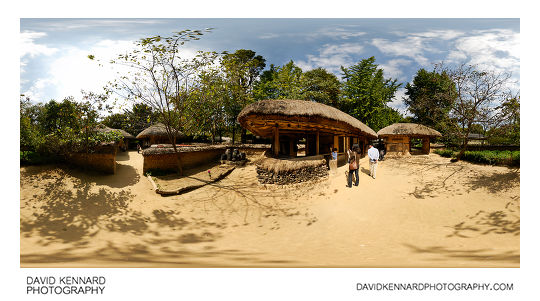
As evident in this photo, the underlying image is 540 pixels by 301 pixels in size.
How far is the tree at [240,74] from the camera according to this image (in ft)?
22.3

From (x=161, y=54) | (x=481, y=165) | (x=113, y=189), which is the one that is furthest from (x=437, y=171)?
(x=113, y=189)

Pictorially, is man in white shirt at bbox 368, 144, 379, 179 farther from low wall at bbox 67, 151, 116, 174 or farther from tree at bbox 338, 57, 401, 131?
tree at bbox 338, 57, 401, 131

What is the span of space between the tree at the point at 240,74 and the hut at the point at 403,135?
8960mm

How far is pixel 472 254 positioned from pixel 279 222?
3.08m

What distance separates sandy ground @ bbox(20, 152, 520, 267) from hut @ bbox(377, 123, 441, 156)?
18.2ft

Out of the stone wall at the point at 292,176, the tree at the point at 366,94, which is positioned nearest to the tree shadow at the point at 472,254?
the stone wall at the point at 292,176

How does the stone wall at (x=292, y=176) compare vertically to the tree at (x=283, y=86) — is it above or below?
below

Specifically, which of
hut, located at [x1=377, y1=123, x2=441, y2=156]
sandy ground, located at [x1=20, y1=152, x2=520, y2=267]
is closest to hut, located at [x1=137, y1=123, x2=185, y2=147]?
sandy ground, located at [x1=20, y1=152, x2=520, y2=267]

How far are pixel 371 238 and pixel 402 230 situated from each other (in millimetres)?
718

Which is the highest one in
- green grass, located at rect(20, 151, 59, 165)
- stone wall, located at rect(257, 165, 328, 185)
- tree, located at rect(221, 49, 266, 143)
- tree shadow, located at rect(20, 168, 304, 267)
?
tree, located at rect(221, 49, 266, 143)

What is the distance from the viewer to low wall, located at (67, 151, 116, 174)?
602 centimetres

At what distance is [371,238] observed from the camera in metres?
3.28

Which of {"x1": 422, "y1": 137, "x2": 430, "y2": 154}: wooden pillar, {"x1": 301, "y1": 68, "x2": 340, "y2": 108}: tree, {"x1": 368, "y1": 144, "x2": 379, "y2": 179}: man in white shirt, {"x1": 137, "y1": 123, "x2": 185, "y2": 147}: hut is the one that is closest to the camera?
{"x1": 368, "y1": 144, "x2": 379, "y2": 179}: man in white shirt

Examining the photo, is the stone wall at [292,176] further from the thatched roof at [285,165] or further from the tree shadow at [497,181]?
the tree shadow at [497,181]
